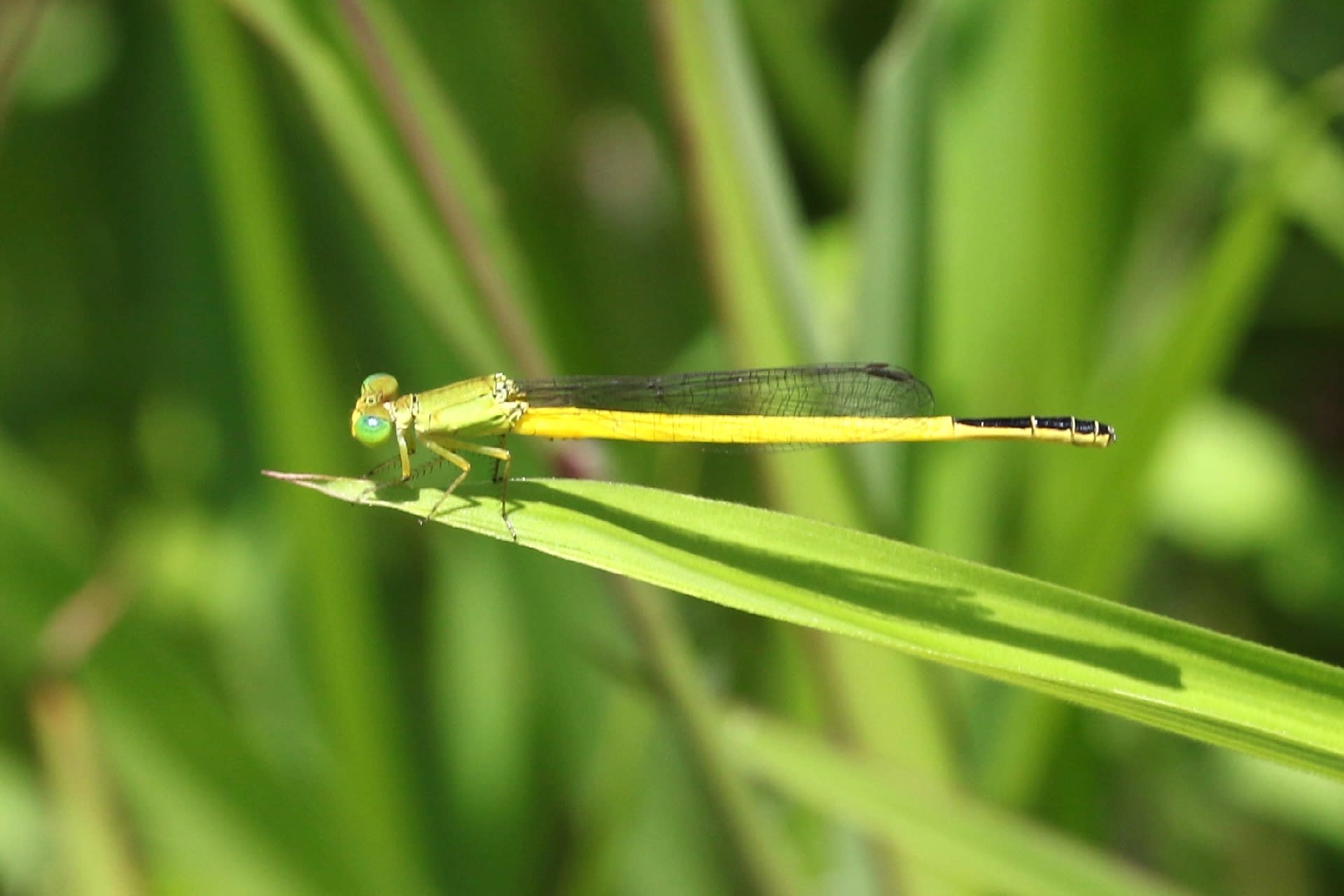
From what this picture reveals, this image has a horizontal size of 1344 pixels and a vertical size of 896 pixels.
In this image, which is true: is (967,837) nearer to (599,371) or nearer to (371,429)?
(371,429)

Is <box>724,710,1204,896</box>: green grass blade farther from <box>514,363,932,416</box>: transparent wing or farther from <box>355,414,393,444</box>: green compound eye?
<box>355,414,393,444</box>: green compound eye

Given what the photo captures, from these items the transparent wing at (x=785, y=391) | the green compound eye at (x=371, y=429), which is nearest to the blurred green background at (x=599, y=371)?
the transparent wing at (x=785, y=391)

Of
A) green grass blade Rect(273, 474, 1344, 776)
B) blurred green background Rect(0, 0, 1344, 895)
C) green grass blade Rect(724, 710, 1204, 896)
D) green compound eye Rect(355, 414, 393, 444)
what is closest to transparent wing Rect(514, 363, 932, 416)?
blurred green background Rect(0, 0, 1344, 895)

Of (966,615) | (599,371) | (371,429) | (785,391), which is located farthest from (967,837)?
(599,371)

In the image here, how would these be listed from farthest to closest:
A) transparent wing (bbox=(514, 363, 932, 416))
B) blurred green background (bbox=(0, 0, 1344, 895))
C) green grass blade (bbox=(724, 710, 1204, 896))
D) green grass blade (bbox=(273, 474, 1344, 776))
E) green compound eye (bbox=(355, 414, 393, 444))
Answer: green compound eye (bbox=(355, 414, 393, 444)), transparent wing (bbox=(514, 363, 932, 416)), blurred green background (bbox=(0, 0, 1344, 895)), green grass blade (bbox=(724, 710, 1204, 896)), green grass blade (bbox=(273, 474, 1344, 776))

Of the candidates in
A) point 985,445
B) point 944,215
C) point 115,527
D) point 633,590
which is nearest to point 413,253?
point 633,590

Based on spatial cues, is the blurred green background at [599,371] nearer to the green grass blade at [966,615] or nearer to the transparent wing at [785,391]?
the transparent wing at [785,391]
